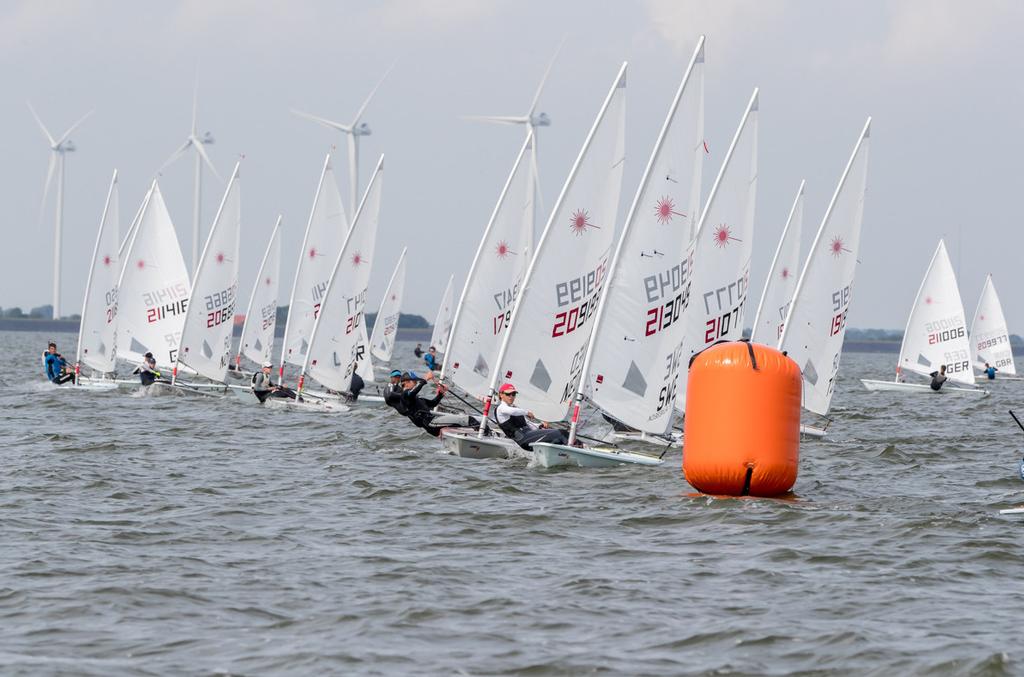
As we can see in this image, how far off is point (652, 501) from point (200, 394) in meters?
23.3

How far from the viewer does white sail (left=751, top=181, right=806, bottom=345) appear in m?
36.2

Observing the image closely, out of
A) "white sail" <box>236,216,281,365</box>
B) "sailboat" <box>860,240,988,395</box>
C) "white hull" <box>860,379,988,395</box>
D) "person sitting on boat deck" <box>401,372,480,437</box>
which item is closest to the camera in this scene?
"person sitting on boat deck" <box>401,372,480,437</box>

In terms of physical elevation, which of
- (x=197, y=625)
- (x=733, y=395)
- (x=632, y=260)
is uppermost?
(x=632, y=260)

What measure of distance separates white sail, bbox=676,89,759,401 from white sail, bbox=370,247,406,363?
40618mm

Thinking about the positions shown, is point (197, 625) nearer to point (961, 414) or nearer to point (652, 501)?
point (652, 501)

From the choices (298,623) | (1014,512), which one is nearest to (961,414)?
(1014,512)

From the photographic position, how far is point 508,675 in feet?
32.1

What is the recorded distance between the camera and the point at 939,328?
52.3m

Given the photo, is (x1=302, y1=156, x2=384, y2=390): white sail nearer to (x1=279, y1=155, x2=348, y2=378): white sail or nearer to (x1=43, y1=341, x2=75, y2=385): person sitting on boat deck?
(x1=279, y1=155, x2=348, y2=378): white sail

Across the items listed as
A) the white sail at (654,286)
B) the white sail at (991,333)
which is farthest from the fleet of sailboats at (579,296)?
the white sail at (991,333)

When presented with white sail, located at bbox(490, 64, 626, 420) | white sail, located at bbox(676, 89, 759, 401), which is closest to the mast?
white sail, located at bbox(490, 64, 626, 420)

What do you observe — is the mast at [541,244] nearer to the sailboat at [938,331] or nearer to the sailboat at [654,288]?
the sailboat at [654,288]

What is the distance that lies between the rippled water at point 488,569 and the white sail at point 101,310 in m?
18.1

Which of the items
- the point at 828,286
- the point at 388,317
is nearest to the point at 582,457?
the point at 828,286
